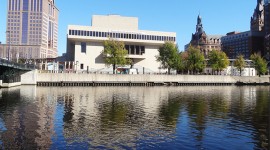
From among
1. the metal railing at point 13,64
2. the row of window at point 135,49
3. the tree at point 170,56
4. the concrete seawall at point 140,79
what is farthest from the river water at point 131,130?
the row of window at point 135,49

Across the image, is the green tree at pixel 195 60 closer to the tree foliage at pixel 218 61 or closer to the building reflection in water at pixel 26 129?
the tree foliage at pixel 218 61

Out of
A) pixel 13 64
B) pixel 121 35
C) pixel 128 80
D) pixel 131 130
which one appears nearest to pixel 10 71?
pixel 13 64

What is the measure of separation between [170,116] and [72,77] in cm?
9143

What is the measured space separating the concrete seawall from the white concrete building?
22670mm

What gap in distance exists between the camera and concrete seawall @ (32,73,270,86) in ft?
404

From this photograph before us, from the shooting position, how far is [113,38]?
168125 millimetres

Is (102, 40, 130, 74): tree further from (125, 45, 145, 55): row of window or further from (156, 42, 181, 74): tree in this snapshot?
(125, 45, 145, 55): row of window

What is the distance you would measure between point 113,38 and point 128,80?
40738mm

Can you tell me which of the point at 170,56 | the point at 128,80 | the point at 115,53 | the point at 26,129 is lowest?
the point at 26,129

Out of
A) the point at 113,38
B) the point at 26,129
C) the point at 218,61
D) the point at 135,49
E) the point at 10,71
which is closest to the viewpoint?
the point at 26,129

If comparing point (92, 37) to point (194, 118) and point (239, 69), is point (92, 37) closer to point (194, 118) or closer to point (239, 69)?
point (239, 69)

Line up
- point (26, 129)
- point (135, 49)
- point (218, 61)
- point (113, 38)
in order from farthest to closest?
1. point (135, 49)
2. point (113, 38)
3. point (218, 61)
4. point (26, 129)

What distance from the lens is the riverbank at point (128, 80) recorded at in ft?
397

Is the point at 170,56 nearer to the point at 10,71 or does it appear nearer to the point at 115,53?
the point at 115,53
